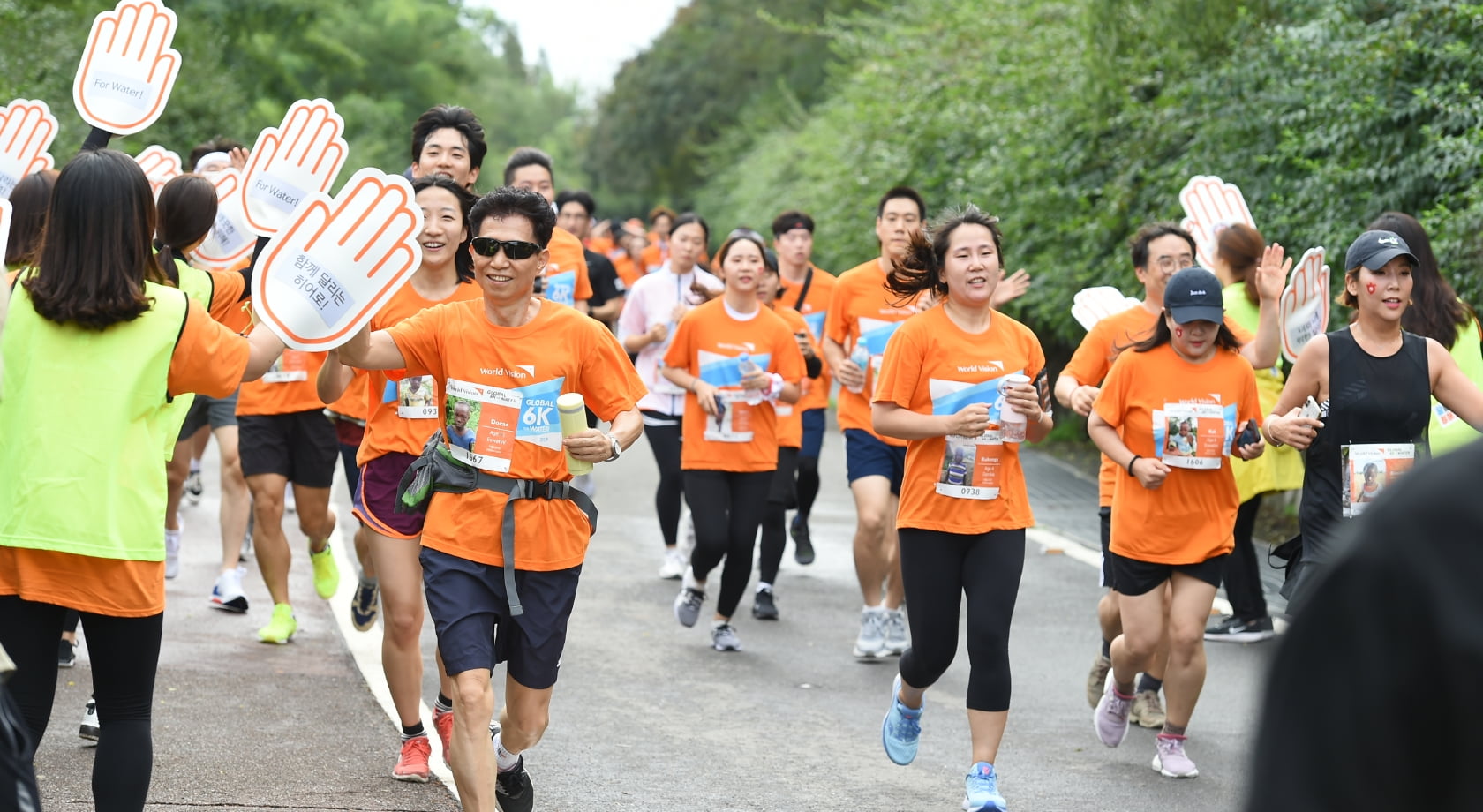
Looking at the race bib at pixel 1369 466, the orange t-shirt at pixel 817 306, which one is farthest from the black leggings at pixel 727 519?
the race bib at pixel 1369 466

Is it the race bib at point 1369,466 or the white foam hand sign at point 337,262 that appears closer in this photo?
the white foam hand sign at point 337,262

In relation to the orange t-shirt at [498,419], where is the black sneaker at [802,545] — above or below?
below

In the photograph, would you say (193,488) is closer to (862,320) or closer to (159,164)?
(159,164)

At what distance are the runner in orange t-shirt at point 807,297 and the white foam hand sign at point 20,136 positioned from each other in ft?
17.0

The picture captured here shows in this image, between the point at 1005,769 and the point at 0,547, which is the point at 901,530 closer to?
the point at 1005,769

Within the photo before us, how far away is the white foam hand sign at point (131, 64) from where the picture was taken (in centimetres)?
660

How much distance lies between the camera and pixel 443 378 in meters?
5.26

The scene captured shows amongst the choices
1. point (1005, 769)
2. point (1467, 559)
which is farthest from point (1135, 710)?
point (1467, 559)

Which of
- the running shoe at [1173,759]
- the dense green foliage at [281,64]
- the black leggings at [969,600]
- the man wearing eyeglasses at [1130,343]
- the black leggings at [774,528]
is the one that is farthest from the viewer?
the dense green foliage at [281,64]

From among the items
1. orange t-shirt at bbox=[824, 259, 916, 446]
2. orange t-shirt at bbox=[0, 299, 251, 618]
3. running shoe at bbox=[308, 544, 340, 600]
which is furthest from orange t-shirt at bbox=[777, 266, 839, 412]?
orange t-shirt at bbox=[0, 299, 251, 618]

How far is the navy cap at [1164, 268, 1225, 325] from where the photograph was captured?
6281mm

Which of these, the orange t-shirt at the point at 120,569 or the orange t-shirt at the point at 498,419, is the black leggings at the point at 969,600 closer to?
the orange t-shirt at the point at 498,419

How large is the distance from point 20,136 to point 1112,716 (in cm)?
492

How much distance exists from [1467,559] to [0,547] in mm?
3682
